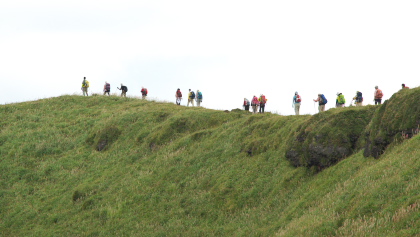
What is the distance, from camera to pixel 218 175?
27.6 meters

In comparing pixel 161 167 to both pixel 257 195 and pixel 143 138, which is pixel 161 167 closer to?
pixel 143 138

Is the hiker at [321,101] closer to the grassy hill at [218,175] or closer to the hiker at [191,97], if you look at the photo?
the grassy hill at [218,175]

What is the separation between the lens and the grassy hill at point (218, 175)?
16844 mm

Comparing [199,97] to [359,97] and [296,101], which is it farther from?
[359,97]

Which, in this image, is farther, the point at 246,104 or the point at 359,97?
the point at 246,104

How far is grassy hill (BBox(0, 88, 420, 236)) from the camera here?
55.3 feet

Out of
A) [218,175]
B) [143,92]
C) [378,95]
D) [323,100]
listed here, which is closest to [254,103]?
[323,100]

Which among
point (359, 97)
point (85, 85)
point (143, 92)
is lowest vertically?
point (359, 97)

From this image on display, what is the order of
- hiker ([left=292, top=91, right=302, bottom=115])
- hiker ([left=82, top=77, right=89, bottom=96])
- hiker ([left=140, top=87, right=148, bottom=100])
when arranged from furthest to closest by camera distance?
hiker ([left=82, top=77, right=89, bottom=96]) → hiker ([left=140, top=87, right=148, bottom=100]) → hiker ([left=292, top=91, right=302, bottom=115])

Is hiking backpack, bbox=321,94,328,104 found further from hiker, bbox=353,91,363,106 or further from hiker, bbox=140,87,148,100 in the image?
hiker, bbox=140,87,148,100

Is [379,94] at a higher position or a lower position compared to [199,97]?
lower

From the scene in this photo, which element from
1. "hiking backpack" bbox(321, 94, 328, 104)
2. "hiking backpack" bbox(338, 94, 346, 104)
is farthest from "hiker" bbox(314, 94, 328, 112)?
"hiking backpack" bbox(338, 94, 346, 104)

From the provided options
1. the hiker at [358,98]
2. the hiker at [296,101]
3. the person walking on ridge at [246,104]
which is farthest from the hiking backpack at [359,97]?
the person walking on ridge at [246,104]

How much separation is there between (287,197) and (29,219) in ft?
59.7
